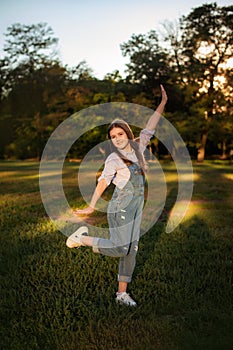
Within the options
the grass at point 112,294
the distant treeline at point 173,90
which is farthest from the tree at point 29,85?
the grass at point 112,294

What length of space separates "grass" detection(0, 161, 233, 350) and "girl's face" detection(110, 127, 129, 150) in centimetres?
135

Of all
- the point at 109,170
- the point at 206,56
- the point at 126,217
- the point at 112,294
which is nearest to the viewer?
the point at 126,217

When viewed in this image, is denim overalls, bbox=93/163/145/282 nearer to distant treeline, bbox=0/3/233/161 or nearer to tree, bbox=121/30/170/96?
distant treeline, bbox=0/3/233/161

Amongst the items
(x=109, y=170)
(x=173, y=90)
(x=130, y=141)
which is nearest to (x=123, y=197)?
(x=109, y=170)

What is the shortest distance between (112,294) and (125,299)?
0.29 meters

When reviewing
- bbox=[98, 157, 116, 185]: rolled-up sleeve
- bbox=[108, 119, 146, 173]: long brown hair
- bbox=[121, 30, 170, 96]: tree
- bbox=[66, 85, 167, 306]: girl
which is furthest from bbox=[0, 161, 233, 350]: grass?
bbox=[121, 30, 170, 96]: tree

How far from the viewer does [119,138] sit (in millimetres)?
4012

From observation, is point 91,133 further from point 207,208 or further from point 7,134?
point 7,134

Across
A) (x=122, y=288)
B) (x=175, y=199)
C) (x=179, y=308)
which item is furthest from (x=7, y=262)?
(x=175, y=199)

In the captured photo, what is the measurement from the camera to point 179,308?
4.01m

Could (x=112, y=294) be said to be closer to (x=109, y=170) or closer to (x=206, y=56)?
(x=109, y=170)

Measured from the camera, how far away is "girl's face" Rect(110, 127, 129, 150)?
399 cm

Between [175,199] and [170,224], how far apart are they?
367 centimetres

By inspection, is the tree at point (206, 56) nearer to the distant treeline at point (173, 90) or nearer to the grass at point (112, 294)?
the distant treeline at point (173, 90)
